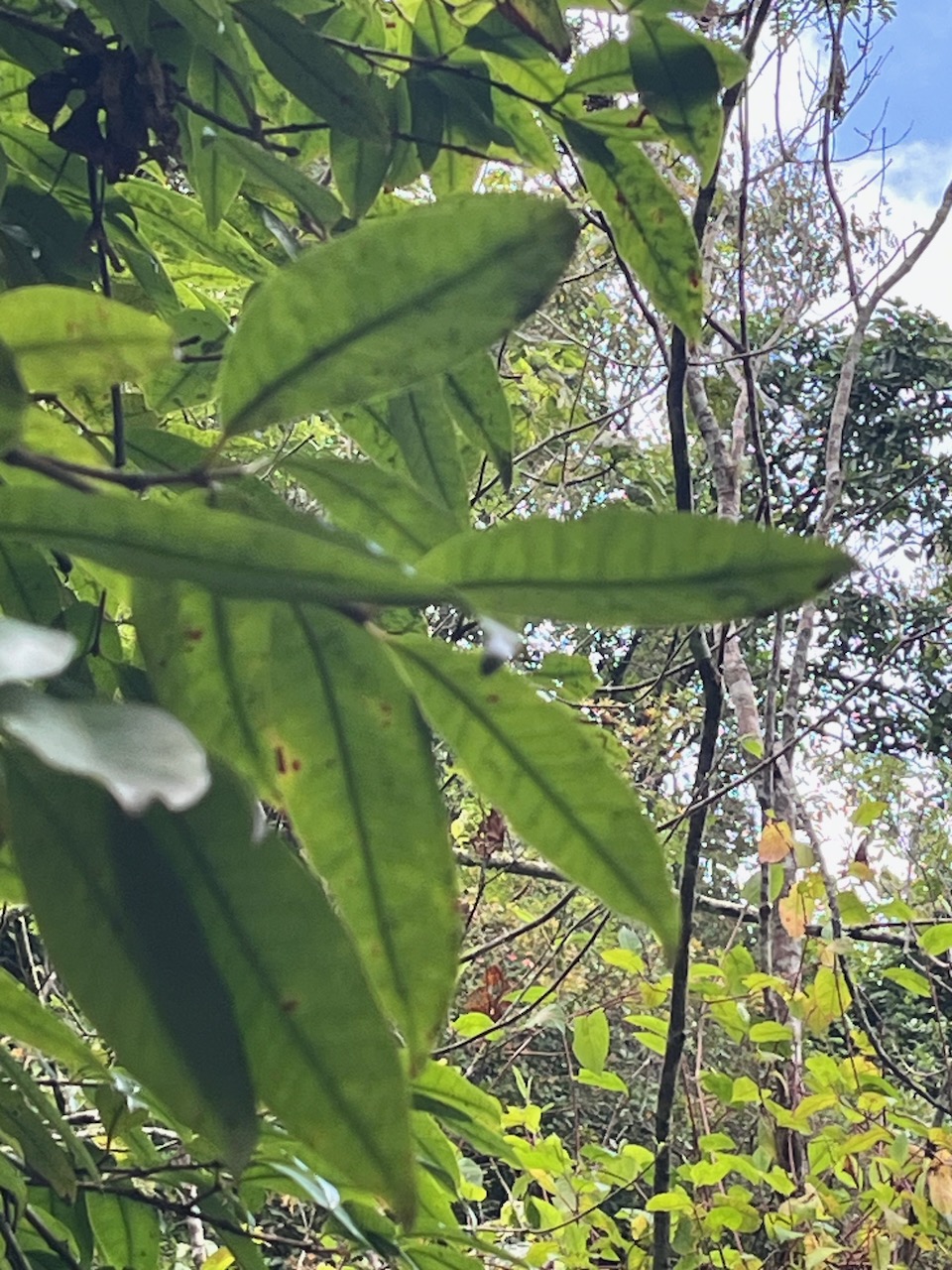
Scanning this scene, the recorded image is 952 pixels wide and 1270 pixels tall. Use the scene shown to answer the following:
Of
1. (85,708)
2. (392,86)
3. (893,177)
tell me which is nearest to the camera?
(85,708)

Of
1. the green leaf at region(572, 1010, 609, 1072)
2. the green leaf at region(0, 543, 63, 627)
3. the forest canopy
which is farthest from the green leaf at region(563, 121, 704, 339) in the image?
the green leaf at region(572, 1010, 609, 1072)

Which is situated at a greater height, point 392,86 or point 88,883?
point 392,86

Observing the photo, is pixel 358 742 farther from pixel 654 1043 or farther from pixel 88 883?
pixel 654 1043

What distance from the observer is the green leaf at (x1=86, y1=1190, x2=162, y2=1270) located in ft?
1.65

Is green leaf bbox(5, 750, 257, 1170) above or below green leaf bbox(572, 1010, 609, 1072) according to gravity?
below

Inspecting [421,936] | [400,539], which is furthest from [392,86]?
[421,936]

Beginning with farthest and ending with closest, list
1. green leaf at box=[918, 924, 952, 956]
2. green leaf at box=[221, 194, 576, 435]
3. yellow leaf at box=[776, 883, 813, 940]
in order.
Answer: yellow leaf at box=[776, 883, 813, 940] < green leaf at box=[918, 924, 952, 956] < green leaf at box=[221, 194, 576, 435]

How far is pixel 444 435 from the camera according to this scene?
430mm

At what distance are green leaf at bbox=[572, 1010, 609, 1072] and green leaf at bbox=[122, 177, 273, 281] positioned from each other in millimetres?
824

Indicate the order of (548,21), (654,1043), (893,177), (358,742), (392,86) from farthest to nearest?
(893,177) < (654,1043) < (392,86) < (548,21) < (358,742)

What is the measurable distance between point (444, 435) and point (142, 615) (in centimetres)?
19

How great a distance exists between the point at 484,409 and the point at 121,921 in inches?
11.2

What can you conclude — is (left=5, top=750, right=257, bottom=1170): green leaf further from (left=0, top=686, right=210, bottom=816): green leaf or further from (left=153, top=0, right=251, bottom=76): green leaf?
(left=153, top=0, right=251, bottom=76): green leaf

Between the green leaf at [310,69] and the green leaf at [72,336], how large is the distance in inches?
Answer: 9.8
